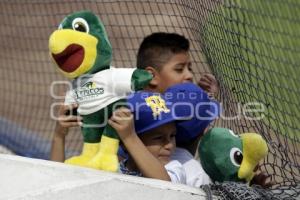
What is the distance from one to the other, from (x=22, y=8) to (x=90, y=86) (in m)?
2.03

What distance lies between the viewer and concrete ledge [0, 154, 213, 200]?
1.63 meters

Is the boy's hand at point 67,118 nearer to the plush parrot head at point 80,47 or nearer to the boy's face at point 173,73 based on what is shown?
the plush parrot head at point 80,47

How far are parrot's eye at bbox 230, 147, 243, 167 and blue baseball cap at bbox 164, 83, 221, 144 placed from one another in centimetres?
15

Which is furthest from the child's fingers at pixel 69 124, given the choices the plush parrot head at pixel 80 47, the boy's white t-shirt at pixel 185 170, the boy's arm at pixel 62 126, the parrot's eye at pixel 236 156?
the parrot's eye at pixel 236 156

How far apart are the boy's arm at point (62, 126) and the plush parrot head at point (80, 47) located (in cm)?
11

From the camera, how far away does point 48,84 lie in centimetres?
418

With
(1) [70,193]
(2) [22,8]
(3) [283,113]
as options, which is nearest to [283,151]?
(3) [283,113]

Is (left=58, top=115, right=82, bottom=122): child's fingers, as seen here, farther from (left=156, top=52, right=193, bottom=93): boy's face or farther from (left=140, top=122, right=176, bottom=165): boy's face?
(left=156, top=52, right=193, bottom=93): boy's face

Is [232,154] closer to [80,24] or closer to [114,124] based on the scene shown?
[114,124]

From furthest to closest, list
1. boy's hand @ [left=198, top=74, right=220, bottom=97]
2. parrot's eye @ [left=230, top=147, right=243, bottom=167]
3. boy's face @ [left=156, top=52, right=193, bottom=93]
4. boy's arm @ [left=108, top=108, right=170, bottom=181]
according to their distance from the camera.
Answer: boy's hand @ [left=198, top=74, right=220, bottom=97] < boy's face @ [left=156, top=52, right=193, bottom=93] < parrot's eye @ [left=230, top=147, right=243, bottom=167] < boy's arm @ [left=108, top=108, right=170, bottom=181]

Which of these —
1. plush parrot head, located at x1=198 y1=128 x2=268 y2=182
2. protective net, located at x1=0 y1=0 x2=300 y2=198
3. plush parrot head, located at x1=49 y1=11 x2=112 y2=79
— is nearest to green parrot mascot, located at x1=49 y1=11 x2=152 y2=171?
plush parrot head, located at x1=49 y1=11 x2=112 y2=79

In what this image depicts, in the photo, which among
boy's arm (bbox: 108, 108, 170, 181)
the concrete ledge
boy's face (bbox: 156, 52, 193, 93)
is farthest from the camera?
boy's face (bbox: 156, 52, 193, 93)

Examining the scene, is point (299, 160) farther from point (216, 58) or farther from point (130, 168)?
point (130, 168)

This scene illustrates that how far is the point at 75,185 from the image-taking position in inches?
65.1
